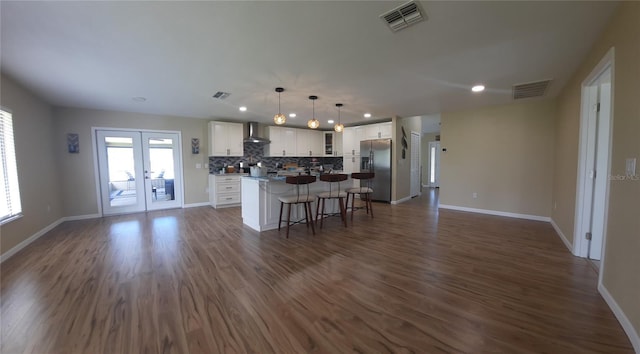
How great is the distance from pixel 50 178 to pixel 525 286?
Answer: 7.58 metres

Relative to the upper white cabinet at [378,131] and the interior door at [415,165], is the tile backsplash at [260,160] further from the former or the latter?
the interior door at [415,165]

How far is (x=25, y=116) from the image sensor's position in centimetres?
380

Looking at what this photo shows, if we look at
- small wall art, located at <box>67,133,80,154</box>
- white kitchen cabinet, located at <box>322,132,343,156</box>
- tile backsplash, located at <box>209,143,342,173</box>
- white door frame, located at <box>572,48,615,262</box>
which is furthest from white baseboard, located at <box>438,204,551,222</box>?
small wall art, located at <box>67,133,80,154</box>

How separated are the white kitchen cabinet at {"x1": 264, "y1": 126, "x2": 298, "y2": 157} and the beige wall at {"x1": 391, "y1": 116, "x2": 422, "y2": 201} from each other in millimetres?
3154

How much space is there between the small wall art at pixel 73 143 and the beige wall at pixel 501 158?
8.29 meters

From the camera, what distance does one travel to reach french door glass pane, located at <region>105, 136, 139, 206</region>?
5.50 m

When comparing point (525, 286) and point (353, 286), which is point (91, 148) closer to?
point (353, 286)

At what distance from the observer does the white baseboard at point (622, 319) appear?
156cm

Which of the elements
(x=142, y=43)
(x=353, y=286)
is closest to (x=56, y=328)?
(x=353, y=286)

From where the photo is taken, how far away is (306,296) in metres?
2.18

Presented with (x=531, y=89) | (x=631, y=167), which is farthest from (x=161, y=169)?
(x=531, y=89)

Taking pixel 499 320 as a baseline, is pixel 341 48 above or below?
above

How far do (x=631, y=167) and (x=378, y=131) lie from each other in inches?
211

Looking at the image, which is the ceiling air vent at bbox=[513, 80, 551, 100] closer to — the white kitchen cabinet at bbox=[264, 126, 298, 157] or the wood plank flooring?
the wood plank flooring
